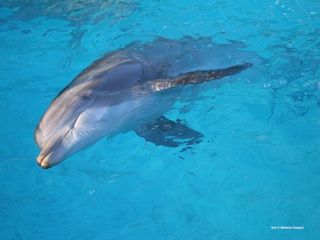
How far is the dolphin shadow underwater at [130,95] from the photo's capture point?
441 cm

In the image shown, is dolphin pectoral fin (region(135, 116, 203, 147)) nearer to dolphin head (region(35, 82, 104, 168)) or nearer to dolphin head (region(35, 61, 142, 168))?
dolphin head (region(35, 61, 142, 168))

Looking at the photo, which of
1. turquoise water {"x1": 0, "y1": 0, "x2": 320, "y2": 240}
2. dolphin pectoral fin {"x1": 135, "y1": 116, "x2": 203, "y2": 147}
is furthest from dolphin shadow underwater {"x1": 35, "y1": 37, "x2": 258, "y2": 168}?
turquoise water {"x1": 0, "y1": 0, "x2": 320, "y2": 240}

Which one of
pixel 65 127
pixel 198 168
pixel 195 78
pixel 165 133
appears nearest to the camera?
pixel 65 127

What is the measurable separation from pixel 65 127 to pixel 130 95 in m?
1.18

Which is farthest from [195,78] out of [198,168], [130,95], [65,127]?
[198,168]

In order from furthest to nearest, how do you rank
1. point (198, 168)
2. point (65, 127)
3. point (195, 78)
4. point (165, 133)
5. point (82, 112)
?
point (198, 168)
point (165, 133)
point (195, 78)
point (82, 112)
point (65, 127)

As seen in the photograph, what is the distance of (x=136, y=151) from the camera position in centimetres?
696

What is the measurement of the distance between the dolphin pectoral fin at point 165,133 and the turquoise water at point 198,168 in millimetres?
547

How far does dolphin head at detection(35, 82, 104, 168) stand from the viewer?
167 inches

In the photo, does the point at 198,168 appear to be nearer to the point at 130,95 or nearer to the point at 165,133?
the point at 165,133

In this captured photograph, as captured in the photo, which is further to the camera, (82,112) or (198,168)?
(198,168)

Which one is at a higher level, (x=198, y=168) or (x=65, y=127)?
(x=65, y=127)

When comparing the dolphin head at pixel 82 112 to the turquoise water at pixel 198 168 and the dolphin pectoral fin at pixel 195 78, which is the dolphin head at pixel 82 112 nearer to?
the dolphin pectoral fin at pixel 195 78

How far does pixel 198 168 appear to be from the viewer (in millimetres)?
6582
